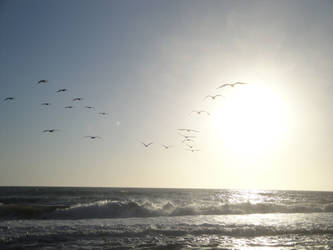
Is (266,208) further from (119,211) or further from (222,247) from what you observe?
(222,247)

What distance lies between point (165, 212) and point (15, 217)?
37.2ft

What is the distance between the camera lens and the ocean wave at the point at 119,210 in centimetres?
2430

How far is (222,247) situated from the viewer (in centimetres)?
1324

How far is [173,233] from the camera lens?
16.1 meters

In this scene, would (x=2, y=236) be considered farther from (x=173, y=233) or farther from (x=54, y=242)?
(x=173, y=233)

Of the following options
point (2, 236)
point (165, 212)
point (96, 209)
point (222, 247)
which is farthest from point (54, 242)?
point (165, 212)

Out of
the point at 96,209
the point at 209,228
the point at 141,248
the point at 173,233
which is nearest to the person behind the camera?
the point at 141,248

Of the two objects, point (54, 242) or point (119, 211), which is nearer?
point (54, 242)

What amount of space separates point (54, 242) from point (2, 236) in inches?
111

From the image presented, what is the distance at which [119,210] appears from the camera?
1065 inches

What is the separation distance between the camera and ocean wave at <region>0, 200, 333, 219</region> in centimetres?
2430

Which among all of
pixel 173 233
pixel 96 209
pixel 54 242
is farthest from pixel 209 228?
pixel 96 209

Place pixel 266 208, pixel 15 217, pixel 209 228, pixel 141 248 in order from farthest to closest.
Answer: pixel 266 208, pixel 15 217, pixel 209 228, pixel 141 248

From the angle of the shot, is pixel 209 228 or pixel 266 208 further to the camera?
pixel 266 208
